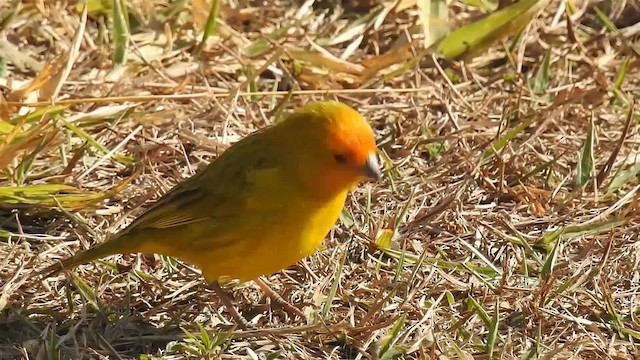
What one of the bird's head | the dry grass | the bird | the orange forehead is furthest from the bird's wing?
the dry grass

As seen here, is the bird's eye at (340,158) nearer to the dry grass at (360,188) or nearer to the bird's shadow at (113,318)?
the dry grass at (360,188)

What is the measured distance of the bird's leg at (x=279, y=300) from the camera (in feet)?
12.3

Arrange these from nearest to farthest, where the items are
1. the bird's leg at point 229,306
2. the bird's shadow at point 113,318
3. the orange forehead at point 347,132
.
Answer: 1. the orange forehead at point 347,132
2. the bird's shadow at point 113,318
3. the bird's leg at point 229,306

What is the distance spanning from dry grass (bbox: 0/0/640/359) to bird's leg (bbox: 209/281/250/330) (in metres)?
0.07

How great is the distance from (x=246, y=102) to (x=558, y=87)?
1.44m

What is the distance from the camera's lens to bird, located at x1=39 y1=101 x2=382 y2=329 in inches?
137

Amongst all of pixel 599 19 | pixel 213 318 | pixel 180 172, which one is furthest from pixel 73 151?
pixel 599 19

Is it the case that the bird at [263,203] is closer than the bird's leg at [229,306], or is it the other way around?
the bird at [263,203]

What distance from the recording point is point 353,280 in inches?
156

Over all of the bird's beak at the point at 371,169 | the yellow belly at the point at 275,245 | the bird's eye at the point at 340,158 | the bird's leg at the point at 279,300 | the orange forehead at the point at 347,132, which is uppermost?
the orange forehead at the point at 347,132

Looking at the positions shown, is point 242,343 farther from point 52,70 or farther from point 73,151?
point 52,70

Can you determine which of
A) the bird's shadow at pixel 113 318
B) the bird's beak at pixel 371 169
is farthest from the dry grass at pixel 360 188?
the bird's beak at pixel 371 169

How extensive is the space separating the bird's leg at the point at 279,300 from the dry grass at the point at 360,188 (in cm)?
3

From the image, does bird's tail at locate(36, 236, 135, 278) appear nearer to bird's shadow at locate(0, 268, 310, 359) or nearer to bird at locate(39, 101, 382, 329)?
bird at locate(39, 101, 382, 329)
